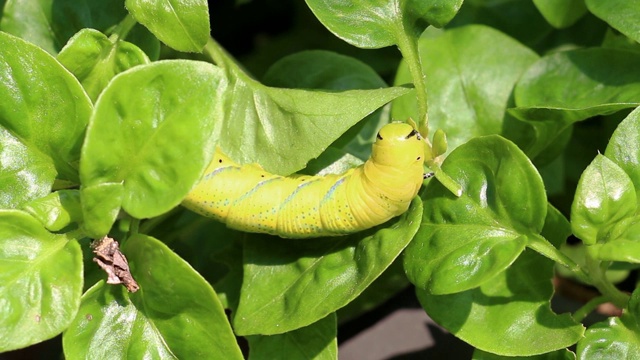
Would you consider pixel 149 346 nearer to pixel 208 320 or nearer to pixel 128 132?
pixel 208 320

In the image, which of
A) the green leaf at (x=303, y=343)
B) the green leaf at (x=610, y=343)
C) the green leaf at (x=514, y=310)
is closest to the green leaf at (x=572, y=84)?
the green leaf at (x=514, y=310)

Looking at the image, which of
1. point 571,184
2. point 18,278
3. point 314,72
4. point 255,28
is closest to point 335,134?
point 314,72

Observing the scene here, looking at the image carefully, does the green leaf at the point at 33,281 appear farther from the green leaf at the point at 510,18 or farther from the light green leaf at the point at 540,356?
the green leaf at the point at 510,18

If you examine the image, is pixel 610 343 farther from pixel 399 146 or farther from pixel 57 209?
pixel 57 209

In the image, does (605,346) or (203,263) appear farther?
(203,263)

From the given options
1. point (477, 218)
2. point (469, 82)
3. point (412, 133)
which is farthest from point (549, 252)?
point (469, 82)

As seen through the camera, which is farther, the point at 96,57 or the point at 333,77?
the point at 333,77

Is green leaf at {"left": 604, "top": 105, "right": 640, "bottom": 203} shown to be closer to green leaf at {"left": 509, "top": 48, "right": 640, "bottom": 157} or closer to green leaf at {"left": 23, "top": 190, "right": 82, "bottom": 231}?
green leaf at {"left": 509, "top": 48, "right": 640, "bottom": 157}
